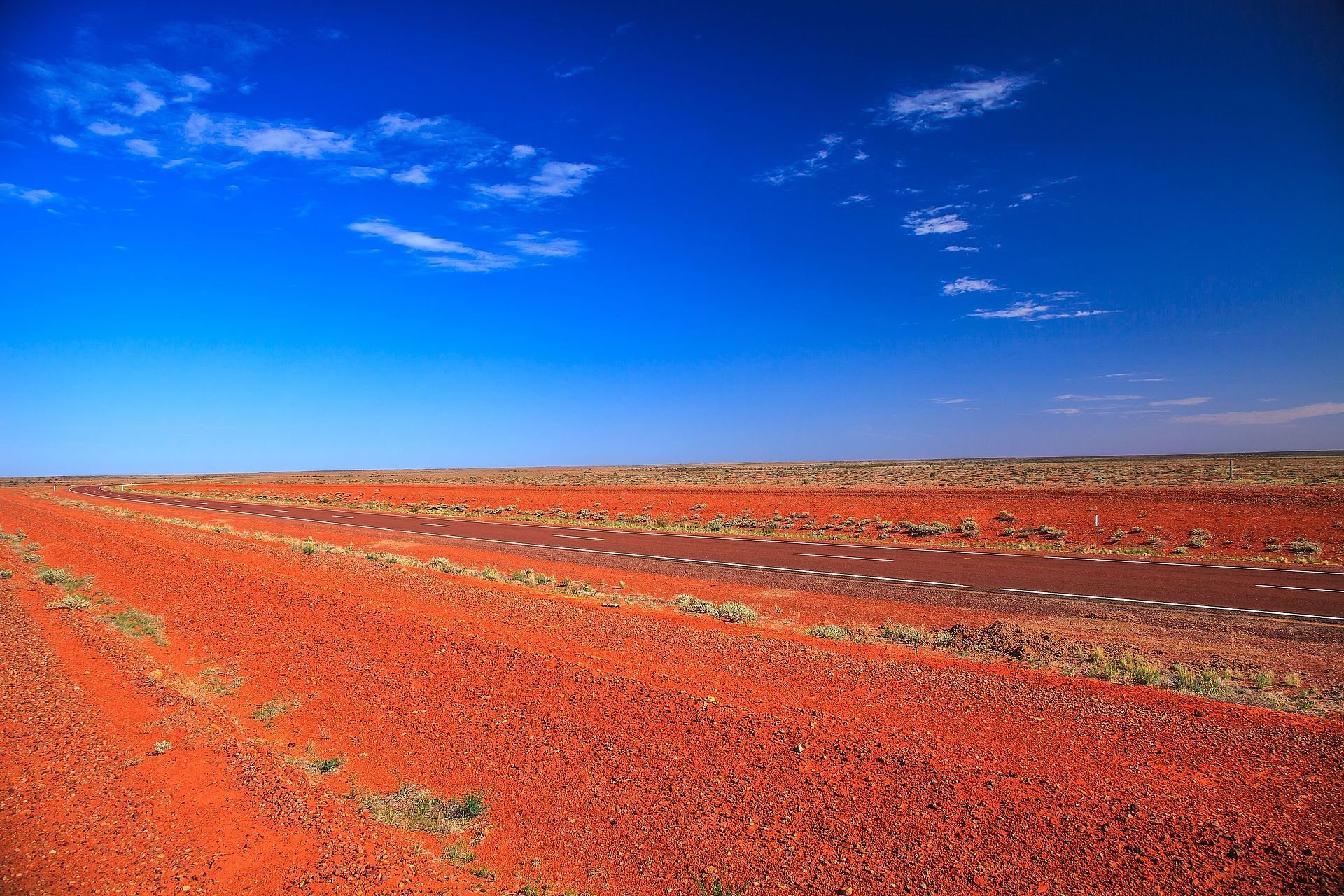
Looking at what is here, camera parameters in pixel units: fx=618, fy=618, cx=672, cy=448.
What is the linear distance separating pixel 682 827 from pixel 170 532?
3034 centimetres

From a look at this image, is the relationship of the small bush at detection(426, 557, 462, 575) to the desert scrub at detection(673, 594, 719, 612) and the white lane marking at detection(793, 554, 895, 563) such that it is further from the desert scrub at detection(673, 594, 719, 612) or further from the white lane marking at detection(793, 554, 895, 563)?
the white lane marking at detection(793, 554, 895, 563)

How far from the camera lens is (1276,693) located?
7.92 meters

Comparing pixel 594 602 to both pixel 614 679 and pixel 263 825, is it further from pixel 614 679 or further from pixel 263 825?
pixel 263 825

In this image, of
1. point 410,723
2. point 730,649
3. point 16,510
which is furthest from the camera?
point 16,510

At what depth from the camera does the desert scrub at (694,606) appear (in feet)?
43.2

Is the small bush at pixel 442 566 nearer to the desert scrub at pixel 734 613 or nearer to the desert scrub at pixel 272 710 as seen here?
the desert scrub at pixel 734 613

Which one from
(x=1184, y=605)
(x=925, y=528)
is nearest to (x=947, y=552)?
(x=925, y=528)

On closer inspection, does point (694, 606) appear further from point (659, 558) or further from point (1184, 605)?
point (1184, 605)

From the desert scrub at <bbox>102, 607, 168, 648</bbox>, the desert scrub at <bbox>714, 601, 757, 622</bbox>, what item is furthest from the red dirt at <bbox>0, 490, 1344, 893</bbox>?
the desert scrub at <bbox>714, 601, 757, 622</bbox>

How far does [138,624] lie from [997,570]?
21.1 meters

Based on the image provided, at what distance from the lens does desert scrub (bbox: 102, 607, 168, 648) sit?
34.8 ft

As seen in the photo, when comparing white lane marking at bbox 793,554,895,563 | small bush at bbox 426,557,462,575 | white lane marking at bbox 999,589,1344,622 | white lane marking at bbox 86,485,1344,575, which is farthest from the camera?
white lane marking at bbox 793,554,895,563

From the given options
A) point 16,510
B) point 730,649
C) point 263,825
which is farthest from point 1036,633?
point 16,510

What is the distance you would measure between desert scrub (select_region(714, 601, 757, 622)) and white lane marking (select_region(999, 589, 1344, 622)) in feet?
24.8
